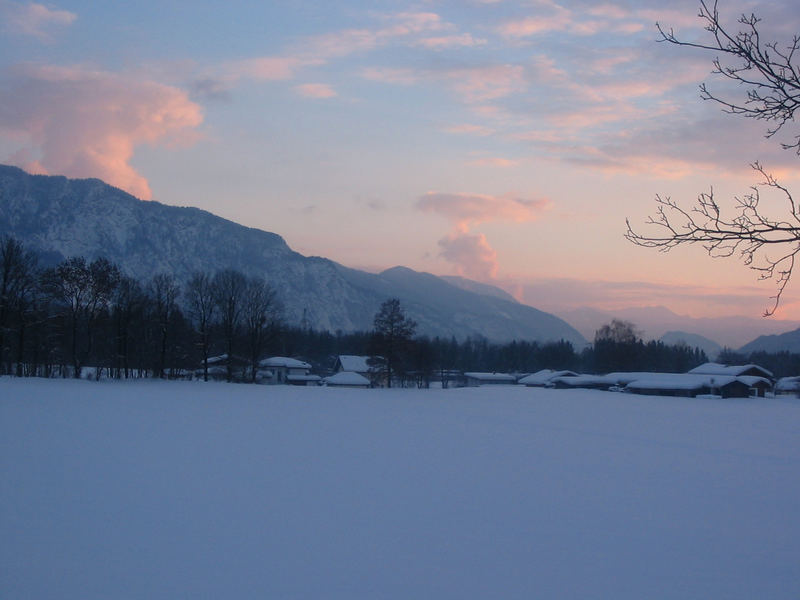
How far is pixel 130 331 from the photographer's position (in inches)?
2889

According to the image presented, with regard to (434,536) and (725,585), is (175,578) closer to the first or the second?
(434,536)

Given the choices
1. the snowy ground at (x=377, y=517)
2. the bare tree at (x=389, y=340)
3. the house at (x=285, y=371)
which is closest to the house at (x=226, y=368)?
the bare tree at (x=389, y=340)

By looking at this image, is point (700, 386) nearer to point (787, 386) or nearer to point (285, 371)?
point (787, 386)

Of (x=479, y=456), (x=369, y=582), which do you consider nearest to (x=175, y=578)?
(x=369, y=582)

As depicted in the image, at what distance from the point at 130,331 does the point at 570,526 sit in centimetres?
7076

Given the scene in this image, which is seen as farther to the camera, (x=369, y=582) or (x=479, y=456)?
(x=479, y=456)

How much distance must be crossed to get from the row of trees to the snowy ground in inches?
1573

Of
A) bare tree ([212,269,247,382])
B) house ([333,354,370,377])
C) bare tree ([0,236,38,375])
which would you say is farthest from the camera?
house ([333,354,370,377])

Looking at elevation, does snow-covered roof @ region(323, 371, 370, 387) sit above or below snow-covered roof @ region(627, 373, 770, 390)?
below

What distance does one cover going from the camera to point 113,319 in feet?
234

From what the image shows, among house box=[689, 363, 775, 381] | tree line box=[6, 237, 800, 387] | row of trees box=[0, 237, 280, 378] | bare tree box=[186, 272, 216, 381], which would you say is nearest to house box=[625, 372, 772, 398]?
house box=[689, 363, 775, 381]

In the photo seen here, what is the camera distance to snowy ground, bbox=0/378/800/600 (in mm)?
8445

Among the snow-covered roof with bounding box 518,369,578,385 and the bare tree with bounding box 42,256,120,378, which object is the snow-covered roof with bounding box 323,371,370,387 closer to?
the bare tree with bounding box 42,256,120,378

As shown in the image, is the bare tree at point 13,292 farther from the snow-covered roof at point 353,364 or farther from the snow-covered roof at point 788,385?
the snow-covered roof at point 788,385
